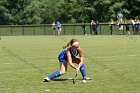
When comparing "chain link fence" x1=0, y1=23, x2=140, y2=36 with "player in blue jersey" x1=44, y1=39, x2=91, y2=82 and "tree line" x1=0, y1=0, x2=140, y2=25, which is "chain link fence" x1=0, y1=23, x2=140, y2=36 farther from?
"player in blue jersey" x1=44, y1=39, x2=91, y2=82

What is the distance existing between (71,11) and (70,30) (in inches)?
1119

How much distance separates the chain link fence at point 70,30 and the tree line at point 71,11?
63.3 feet

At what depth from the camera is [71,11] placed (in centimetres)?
8794

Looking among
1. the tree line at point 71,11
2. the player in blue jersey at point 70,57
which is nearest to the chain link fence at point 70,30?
the tree line at point 71,11

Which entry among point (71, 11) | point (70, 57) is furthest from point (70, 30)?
point (70, 57)

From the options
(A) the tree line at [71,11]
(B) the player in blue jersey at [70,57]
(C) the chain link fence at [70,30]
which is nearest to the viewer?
(B) the player in blue jersey at [70,57]

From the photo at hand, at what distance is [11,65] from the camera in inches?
768

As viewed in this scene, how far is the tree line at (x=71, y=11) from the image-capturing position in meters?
82.3

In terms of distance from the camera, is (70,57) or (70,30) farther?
(70,30)

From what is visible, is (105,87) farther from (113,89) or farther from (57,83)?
→ (57,83)

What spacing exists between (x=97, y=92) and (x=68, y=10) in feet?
256

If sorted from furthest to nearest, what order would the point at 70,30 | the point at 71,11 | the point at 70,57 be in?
the point at 71,11 → the point at 70,30 → the point at 70,57

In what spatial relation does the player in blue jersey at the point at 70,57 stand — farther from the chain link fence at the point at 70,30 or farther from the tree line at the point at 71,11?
the tree line at the point at 71,11

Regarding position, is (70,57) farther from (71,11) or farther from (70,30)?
(71,11)
